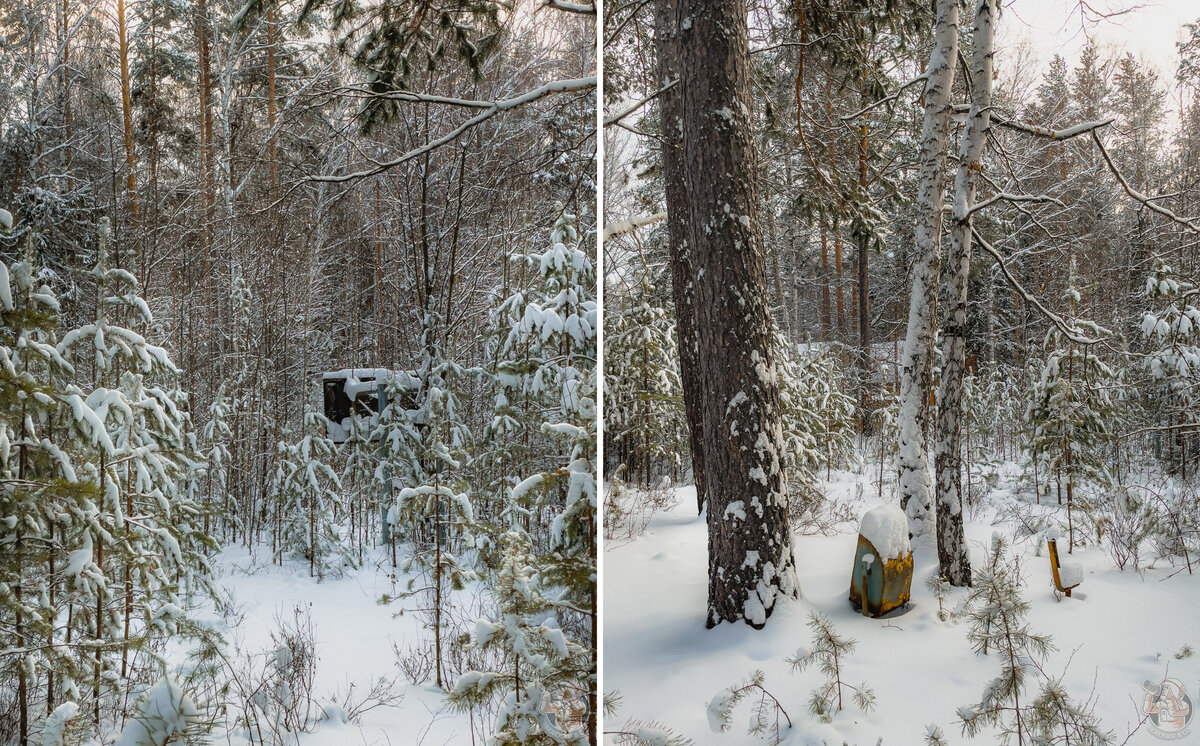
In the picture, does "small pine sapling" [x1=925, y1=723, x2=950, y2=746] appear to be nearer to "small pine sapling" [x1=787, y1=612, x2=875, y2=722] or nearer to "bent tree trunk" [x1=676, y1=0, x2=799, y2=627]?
"small pine sapling" [x1=787, y1=612, x2=875, y2=722]

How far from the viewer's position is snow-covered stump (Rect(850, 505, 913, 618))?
1.99 meters

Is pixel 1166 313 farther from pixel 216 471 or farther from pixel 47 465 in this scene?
pixel 47 465

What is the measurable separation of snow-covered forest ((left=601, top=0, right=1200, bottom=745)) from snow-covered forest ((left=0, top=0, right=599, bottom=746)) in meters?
0.39

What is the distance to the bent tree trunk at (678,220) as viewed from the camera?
2586 millimetres

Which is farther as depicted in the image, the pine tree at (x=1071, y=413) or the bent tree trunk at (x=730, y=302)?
the pine tree at (x=1071, y=413)

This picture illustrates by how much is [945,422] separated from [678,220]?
141 centimetres

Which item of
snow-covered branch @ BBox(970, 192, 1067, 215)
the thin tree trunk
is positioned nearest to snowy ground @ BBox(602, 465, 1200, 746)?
snow-covered branch @ BBox(970, 192, 1067, 215)

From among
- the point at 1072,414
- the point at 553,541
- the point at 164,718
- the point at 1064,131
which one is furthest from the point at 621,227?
the point at 1072,414

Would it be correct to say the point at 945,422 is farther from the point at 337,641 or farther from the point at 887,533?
the point at 337,641

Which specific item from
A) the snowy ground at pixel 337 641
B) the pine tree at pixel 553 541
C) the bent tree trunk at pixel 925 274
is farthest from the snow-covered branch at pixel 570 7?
the bent tree trunk at pixel 925 274

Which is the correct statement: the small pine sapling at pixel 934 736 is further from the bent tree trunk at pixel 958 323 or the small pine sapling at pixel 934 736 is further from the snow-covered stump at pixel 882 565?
the bent tree trunk at pixel 958 323

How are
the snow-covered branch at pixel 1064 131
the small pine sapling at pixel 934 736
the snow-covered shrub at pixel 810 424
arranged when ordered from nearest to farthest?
the small pine sapling at pixel 934 736 < the snow-covered branch at pixel 1064 131 < the snow-covered shrub at pixel 810 424

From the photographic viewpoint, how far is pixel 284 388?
1236 mm

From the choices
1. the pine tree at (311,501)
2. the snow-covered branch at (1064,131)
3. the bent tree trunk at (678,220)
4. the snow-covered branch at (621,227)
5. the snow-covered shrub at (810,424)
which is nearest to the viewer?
the pine tree at (311,501)
